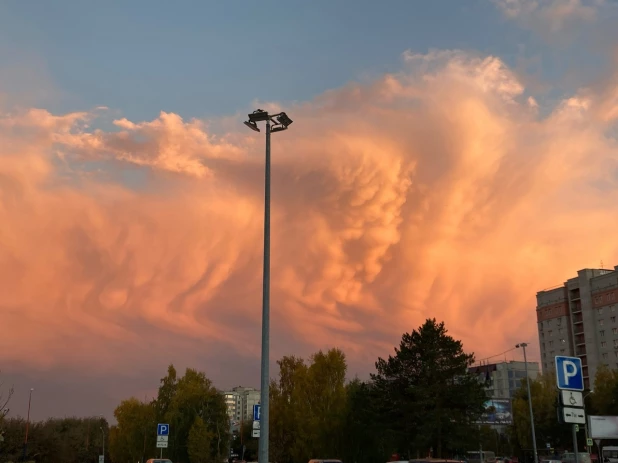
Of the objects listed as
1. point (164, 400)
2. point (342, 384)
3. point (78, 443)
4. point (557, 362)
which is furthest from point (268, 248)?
point (78, 443)

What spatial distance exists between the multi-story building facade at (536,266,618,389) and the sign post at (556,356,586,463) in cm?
12435

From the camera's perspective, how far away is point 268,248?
20781 millimetres

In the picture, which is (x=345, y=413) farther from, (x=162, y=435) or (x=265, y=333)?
(x=265, y=333)

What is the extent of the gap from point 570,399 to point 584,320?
137864 mm

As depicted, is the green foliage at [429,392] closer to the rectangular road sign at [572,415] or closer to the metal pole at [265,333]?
the metal pole at [265,333]

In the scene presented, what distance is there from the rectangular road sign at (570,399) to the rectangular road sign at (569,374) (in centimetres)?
11

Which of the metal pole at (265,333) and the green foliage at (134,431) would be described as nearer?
the metal pole at (265,333)

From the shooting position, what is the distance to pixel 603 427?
66438 millimetres

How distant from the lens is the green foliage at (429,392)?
187 feet

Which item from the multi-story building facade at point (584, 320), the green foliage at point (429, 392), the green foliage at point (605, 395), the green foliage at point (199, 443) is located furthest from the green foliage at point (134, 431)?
the multi-story building facade at point (584, 320)

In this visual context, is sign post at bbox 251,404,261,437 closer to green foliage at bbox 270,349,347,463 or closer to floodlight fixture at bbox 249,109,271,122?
floodlight fixture at bbox 249,109,271,122

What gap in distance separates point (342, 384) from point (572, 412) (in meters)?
58.9

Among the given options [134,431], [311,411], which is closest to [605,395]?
[311,411]

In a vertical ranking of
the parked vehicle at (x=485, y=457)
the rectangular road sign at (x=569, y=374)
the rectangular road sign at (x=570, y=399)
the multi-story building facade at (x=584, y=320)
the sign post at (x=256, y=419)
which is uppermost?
the multi-story building facade at (x=584, y=320)
